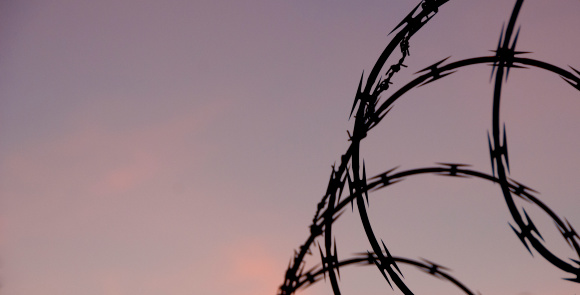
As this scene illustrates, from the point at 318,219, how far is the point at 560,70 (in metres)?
3.32

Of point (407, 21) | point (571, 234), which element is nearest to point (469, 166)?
point (571, 234)

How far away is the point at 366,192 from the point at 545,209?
306 centimetres

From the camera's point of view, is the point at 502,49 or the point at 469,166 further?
the point at 469,166

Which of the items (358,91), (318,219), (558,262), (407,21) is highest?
(407,21)

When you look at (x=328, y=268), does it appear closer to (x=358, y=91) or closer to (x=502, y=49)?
(x=358, y=91)

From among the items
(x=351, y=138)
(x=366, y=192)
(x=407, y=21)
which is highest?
(x=407, y=21)

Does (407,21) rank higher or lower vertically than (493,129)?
higher

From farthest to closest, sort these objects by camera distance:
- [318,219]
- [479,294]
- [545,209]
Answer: [545,209] < [479,294] < [318,219]

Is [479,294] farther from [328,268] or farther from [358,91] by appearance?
[358,91]

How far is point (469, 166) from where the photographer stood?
682 cm

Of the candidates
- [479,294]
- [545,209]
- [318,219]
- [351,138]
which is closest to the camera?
[318,219]

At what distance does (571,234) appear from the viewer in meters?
6.73

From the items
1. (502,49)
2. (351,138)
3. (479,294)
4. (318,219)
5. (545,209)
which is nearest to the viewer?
(502,49)

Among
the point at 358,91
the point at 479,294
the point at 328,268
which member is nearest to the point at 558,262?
the point at 479,294
